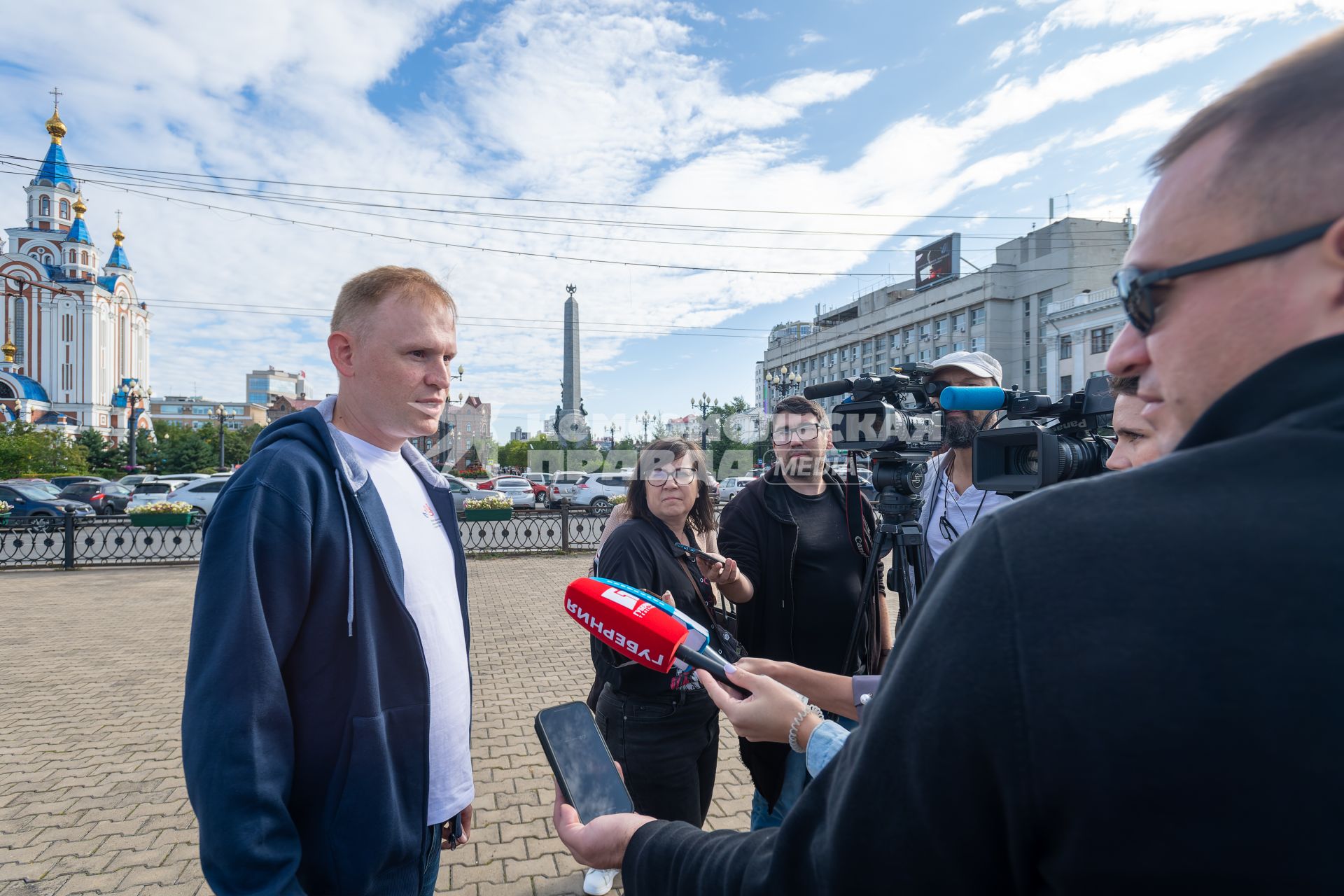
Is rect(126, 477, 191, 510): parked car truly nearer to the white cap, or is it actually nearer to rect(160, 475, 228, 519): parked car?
rect(160, 475, 228, 519): parked car

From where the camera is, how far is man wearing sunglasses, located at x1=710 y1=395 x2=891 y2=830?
10.5ft

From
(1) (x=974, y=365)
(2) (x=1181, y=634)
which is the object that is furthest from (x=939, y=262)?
(2) (x=1181, y=634)

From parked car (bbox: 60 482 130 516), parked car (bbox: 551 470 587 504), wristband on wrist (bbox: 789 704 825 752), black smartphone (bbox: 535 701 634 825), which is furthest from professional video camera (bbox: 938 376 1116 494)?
parked car (bbox: 60 482 130 516)

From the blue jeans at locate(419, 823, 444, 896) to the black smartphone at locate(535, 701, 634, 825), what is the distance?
0.84 m

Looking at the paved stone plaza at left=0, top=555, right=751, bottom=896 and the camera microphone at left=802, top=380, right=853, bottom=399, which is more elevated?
the camera microphone at left=802, top=380, right=853, bottom=399

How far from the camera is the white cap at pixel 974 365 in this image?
3076 mm

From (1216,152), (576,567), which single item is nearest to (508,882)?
(1216,152)

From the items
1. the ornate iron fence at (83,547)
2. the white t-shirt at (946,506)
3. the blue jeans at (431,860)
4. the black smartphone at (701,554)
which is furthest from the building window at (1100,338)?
the blue jeans at (431,860)

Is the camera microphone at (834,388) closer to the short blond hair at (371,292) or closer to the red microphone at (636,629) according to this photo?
the red microphone at (636,629)

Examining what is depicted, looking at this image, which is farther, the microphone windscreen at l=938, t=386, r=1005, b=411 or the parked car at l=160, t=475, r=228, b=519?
the parked car at l=160, t=475, r=228, b=519

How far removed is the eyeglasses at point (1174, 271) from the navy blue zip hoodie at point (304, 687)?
5.73 ft

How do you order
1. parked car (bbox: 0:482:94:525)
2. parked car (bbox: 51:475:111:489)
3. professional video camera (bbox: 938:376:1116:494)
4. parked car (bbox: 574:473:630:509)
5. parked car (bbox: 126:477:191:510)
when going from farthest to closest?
parked car (bbox: 51:475:111:489), parked car (bbox: 574:473:630:509), parked car (bbox: 126:477:191:510), parked car (bbox: 0:482:94:525), professional video camera (bbox: 938:376:1116:494)

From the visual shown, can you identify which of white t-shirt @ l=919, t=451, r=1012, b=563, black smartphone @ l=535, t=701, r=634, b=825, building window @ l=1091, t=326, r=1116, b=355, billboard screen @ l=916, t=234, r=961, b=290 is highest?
billboard screen @ l=916, t=234, r=961, b=290

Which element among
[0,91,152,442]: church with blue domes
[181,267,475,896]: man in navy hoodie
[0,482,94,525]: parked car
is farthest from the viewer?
[0,91,152,442]: church with blue domes
